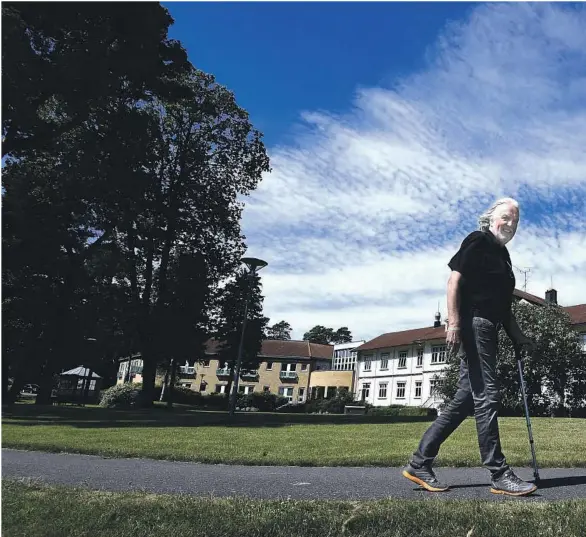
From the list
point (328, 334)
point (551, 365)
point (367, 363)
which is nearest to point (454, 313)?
point (551, 365)

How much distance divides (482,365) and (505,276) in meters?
0.74

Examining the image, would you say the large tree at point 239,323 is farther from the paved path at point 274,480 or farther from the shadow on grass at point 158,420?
the paved path at point 274,480

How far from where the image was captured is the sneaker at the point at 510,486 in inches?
177

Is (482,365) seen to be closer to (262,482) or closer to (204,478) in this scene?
(262,482)

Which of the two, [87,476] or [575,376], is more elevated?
[575,376]

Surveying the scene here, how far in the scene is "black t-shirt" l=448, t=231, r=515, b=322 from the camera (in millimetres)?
4832

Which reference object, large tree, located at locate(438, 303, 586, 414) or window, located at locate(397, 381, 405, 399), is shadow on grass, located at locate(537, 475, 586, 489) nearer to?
large tree, located at locate(438, 303, 586, 414)

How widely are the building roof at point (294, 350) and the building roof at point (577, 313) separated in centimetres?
3955

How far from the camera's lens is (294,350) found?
8981 cm

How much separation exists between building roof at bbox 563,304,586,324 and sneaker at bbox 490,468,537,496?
48743 millimetres

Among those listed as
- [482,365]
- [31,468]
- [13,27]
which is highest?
[13,27]

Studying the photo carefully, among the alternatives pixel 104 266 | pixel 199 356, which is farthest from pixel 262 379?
pixel 104 266

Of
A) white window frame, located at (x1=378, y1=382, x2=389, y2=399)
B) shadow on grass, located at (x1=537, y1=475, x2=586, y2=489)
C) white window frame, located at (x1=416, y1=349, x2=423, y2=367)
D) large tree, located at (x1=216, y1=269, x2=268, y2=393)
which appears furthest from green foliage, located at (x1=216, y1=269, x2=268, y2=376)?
shadow on grass, located at (x1=537, y1=475, x2=586, y2=489)

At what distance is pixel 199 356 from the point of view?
3869 centimetres
